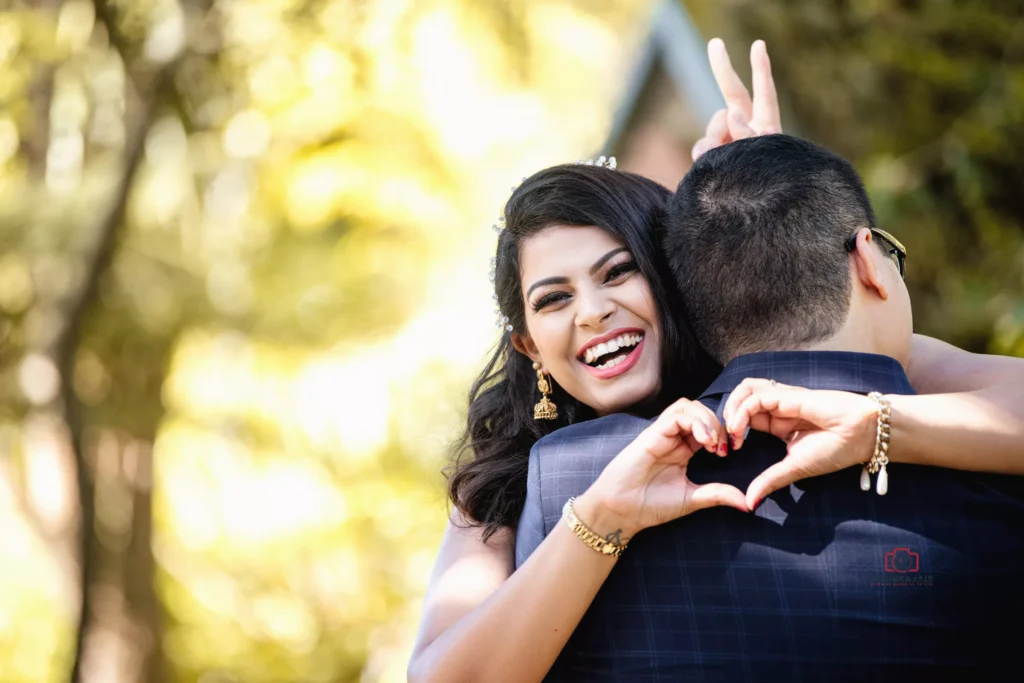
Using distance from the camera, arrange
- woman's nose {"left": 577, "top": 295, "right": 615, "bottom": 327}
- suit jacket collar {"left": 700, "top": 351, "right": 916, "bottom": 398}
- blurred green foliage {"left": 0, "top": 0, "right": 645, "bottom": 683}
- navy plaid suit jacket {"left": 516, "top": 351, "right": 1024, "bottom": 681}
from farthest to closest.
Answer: blurred green foliage {"left": 0, "top": 0, "right": 645, "bottom": 683}
woman's nose {"left": 577, "top": 295, "right": 615, "bottom": 327}
suit jacket collar {"left": 700, "top": 351, "right": 916, "bottom": 398}
navy plaid suit jacket {"left": 516, "top": 351, "right": 1024, "bottom": 681}

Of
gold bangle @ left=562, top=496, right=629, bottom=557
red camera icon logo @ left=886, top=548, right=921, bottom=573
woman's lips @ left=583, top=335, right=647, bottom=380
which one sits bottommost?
red camera icon logo @ left=886, top=548, right=921, bottom=573

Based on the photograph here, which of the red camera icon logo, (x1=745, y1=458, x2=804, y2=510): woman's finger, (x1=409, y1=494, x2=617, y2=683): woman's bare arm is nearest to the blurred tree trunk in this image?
(x1=409, y1=494, x2=617, y2=683): woman's bare arm

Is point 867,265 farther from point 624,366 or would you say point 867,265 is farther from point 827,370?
point 624,366

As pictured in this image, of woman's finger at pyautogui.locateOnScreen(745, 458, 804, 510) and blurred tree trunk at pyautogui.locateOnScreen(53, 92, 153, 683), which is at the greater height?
blurred tree trunk at pyautogui.locateOnScreen(53, 92, 153, 683)

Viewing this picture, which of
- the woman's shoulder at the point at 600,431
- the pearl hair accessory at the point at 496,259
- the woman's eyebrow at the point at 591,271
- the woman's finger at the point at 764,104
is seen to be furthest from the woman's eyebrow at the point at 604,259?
the woman's finger at the point at 764,104

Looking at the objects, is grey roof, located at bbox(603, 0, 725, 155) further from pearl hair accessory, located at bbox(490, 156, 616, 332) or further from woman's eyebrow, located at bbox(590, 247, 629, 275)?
woman's eyebrow, located at bbox(590, 247, 629, 275)

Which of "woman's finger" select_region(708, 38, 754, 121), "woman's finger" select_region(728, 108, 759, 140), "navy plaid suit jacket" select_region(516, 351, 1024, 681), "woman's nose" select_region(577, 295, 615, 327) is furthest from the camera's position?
"woman's finger" select_region(708, 38, 754, 121)

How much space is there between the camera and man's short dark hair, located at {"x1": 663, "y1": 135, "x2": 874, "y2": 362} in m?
1.76

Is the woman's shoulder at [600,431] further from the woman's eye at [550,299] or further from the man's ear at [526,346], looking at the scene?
the man's ear at [526,346]

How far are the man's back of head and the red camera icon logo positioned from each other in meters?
0.33

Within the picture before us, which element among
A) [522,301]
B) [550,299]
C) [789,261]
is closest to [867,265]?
[789,261]

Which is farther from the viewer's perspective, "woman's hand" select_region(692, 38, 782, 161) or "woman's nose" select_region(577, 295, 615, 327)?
"woman's hand" select_region(692, 38, 782, 161)

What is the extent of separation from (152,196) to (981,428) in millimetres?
8219

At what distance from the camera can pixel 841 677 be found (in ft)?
5.23
